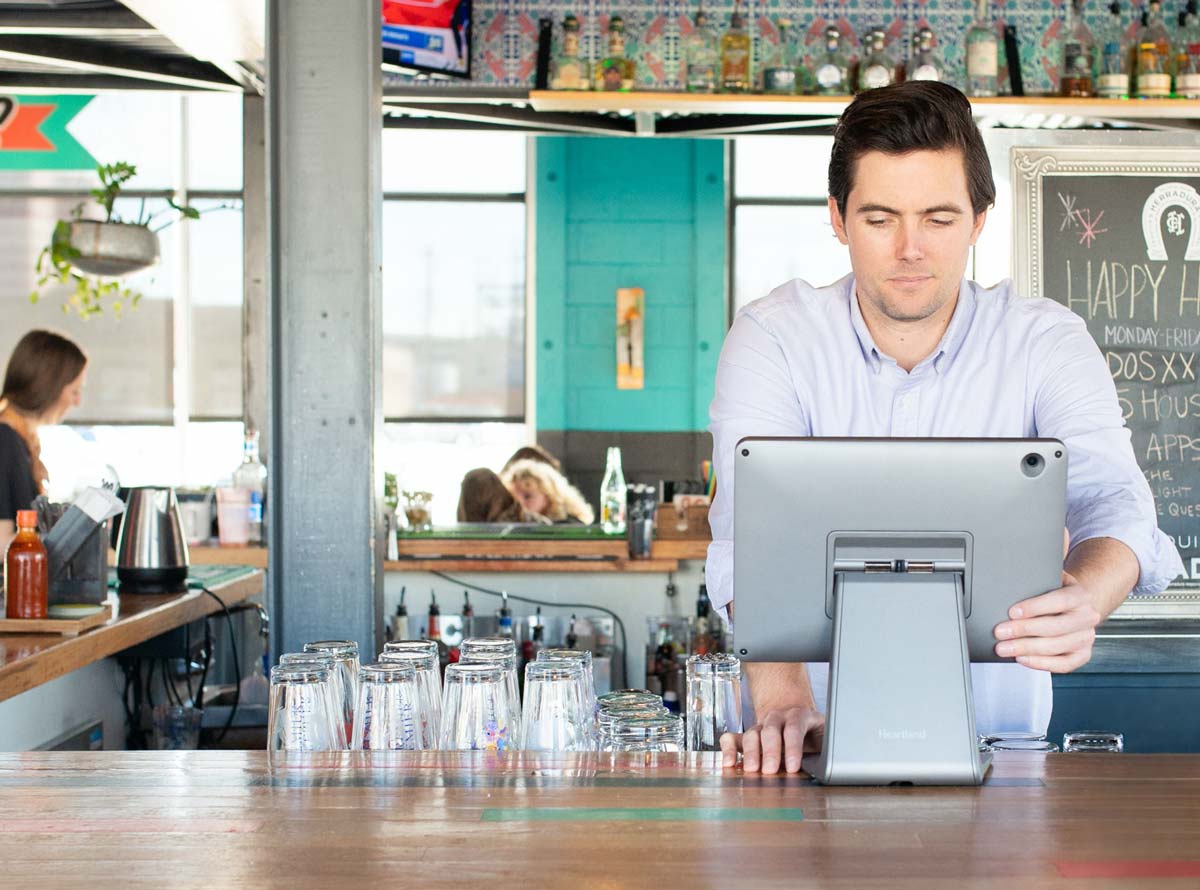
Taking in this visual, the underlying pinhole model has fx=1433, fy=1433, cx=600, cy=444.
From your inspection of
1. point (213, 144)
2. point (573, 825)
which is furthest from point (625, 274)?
point (573, 825)

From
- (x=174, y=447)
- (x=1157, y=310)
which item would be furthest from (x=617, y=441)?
(x=1157, y=310)

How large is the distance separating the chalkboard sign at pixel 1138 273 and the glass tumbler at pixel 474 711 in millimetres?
2574

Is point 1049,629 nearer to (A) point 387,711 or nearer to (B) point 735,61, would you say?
(A) point 387,711

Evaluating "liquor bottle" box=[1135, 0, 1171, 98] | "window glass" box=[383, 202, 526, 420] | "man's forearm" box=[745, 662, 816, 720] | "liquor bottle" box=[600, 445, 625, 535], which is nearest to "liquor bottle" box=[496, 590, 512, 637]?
"liquor bottle" box=[600, 445, 625, 535]

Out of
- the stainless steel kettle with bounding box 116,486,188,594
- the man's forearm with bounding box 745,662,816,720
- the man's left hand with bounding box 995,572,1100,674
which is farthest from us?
the stainless steel kettle with bounding box 116,486,188,594

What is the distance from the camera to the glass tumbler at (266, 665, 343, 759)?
1788mm

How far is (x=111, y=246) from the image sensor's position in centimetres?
550

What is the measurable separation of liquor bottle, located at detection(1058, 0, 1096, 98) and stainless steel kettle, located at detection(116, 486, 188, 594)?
11.9 feet

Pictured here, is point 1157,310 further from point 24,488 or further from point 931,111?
point 24,488

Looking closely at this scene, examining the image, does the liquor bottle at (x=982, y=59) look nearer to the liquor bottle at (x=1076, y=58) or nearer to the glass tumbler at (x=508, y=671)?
the liquor bottle at (x=1076, y=58)

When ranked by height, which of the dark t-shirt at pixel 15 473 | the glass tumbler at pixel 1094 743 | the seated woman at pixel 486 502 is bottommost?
the glass tumbler at pixel 1094 743

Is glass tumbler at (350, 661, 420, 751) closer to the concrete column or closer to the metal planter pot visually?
the concrete column

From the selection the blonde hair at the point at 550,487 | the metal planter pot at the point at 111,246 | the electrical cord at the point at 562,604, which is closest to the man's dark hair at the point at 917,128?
the electrical cord at the point at 562,604

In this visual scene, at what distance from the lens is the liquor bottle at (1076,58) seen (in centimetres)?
533
